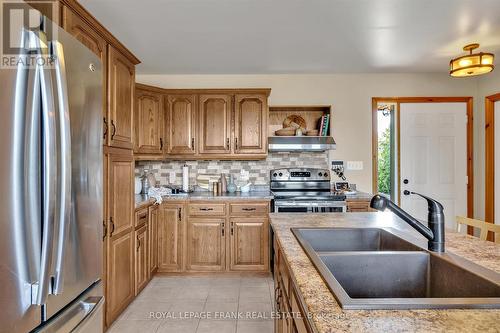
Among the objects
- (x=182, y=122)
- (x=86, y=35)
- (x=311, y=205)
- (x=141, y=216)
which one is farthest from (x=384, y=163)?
(x=86, y=35)

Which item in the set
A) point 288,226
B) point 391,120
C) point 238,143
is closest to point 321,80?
point 391,120

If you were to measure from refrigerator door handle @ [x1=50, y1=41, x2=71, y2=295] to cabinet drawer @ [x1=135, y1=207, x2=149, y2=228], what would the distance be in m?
1.59

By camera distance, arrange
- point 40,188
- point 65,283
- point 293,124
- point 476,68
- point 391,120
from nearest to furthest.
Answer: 1. point 40,188
2. point 65,283
3. point 476,68
4. point 293,124
5. point 391,120

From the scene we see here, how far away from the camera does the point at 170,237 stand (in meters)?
3.34

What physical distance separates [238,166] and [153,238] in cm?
143

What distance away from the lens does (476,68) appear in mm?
2758

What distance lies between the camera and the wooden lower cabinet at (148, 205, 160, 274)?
10.2ft

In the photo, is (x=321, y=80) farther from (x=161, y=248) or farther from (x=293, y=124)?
(x=161, y=248)

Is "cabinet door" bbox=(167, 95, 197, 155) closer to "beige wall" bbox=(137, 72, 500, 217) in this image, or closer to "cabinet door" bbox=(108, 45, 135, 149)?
"beige wall" bbox=(137, 72, 500, 217)

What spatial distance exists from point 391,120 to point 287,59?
1.91 metres

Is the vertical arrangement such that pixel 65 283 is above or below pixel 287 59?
below

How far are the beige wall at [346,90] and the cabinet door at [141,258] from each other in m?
2.12

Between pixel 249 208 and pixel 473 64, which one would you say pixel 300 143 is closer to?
pixel 249 208

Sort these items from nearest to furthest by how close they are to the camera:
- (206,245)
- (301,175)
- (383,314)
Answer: (383,314), (206,245), (301,175)
